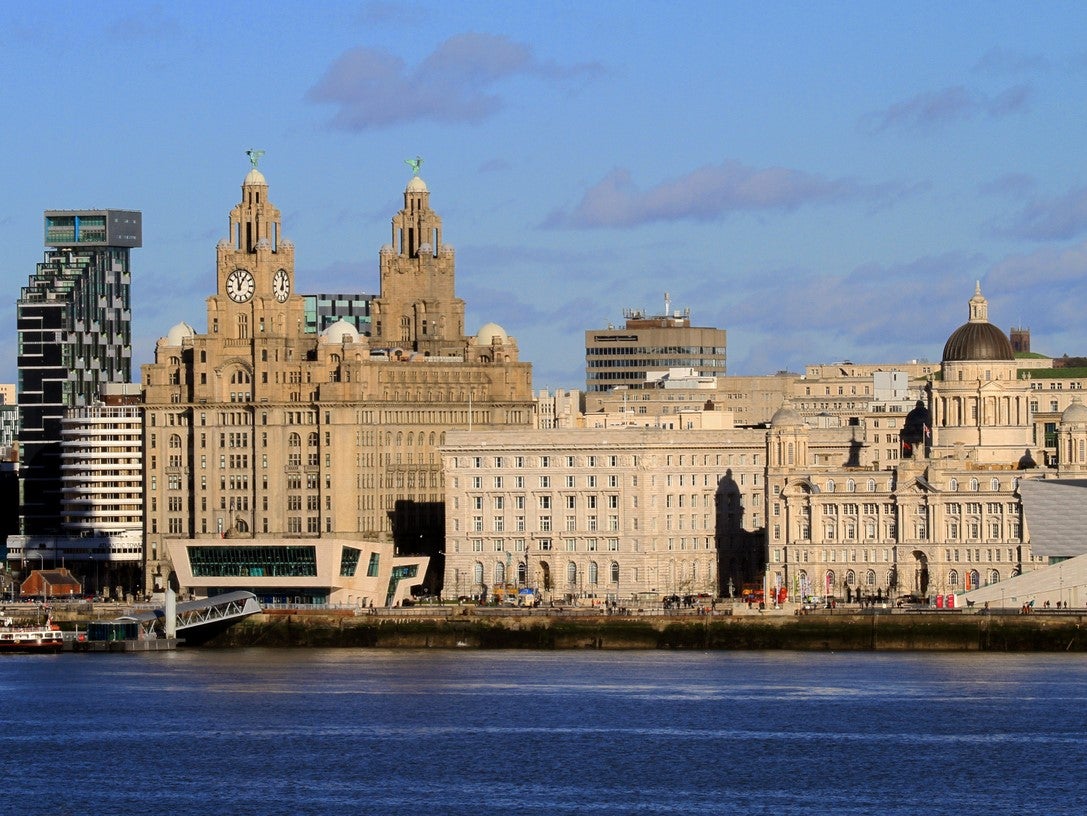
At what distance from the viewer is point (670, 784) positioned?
417 feet

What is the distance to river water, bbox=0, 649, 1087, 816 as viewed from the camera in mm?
124000

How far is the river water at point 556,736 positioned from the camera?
124 metres

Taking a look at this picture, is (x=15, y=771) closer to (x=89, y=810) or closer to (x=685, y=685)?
(x=89, y=810)

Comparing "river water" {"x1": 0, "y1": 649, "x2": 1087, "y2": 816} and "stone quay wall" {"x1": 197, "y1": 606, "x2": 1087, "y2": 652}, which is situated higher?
"stone quay wall" {"x1": 197, "y1": 606, "x2": 1087, "y2": 652}

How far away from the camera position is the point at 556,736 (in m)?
142

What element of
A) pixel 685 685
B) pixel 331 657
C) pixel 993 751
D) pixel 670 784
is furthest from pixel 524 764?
pixel 331 657

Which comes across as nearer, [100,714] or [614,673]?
[100,714]

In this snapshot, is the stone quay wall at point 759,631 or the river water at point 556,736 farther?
the stone quay wall at point 759,631

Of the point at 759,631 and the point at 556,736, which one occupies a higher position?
the point at 759,631

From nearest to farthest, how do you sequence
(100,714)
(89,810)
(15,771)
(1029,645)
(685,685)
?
(89,810)
(15,771)
(100,714)
(685,685)
(1029,645)

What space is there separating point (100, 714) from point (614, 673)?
3122 centimetres

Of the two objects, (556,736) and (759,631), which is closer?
(556,736)

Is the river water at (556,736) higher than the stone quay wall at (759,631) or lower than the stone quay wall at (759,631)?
lower

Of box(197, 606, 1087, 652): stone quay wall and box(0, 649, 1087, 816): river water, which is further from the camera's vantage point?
box(197, 606, 1087, 652): stone quay wall
